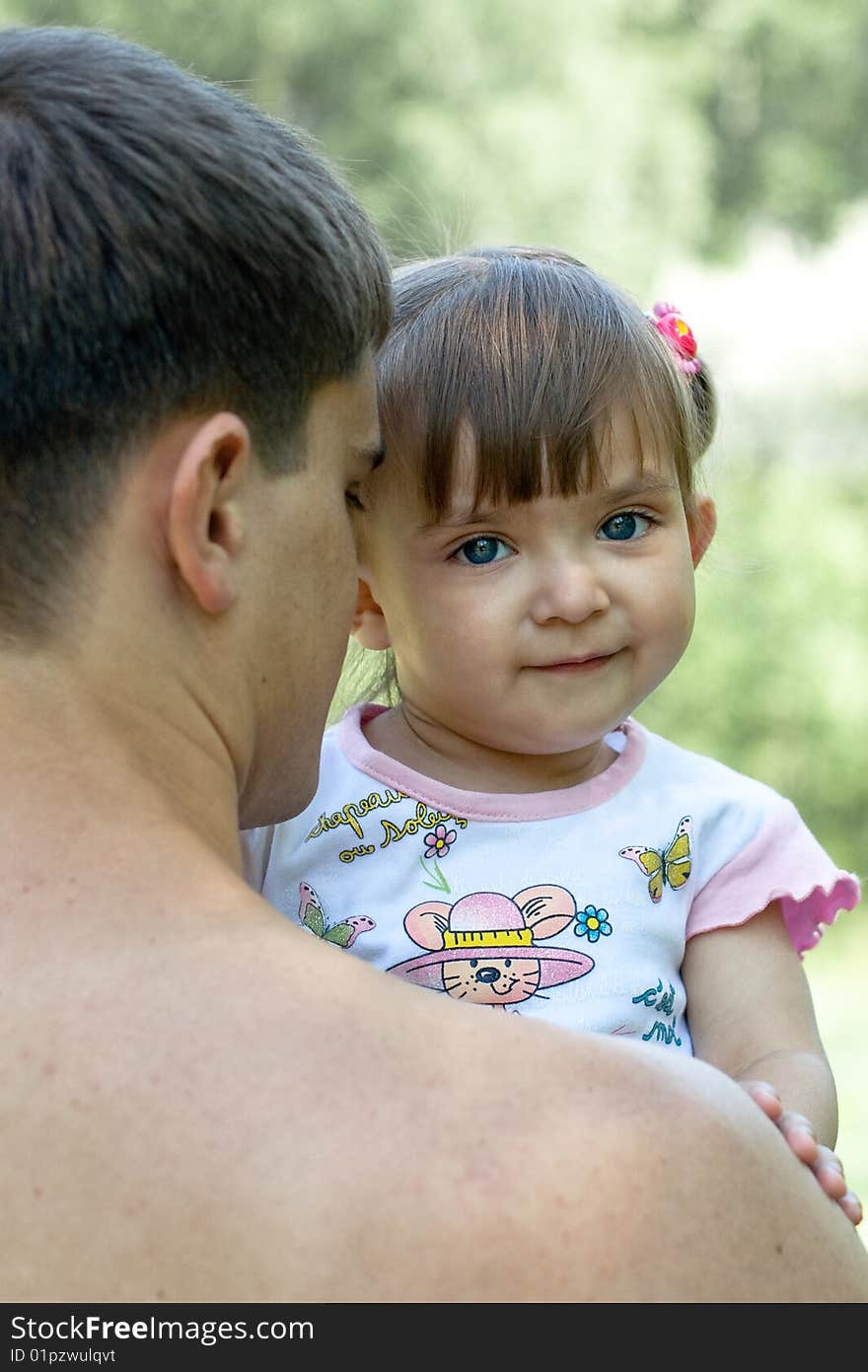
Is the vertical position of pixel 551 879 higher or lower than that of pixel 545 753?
lower

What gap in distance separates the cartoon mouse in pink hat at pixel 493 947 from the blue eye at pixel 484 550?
1.55 feet

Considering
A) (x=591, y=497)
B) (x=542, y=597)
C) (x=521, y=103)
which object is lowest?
(x=521, y=103)

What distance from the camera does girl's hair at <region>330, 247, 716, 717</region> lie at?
255 cm

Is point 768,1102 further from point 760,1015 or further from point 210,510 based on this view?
point 210,510

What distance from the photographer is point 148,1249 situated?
1536 millimetres

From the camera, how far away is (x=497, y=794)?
271cm

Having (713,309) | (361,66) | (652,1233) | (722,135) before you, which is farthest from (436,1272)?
(722,135)

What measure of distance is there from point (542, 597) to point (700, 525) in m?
0.48

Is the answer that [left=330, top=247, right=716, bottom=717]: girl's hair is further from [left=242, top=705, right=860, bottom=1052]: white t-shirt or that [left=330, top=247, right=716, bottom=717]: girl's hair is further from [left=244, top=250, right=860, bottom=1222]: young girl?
[left=242, top=705, right=860, bottom=1052]: white t-shirt

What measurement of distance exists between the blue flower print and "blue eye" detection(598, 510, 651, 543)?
0.53 m

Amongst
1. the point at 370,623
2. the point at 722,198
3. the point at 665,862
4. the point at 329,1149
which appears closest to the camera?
the point at 329,1149

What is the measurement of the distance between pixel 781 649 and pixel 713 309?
9.65 feet

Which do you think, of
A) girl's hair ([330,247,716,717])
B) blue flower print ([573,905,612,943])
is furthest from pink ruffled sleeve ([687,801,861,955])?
girl's hair ([330,247,716,717])

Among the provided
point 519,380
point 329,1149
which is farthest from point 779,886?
point 329,1149
